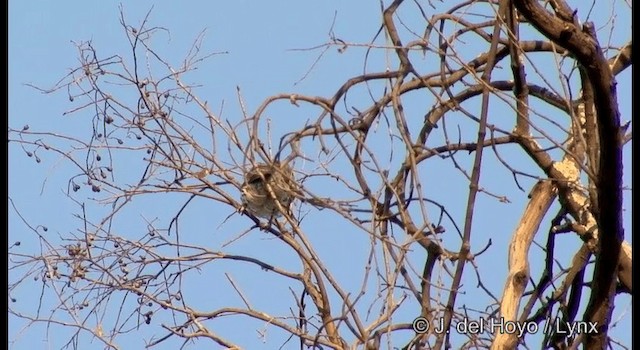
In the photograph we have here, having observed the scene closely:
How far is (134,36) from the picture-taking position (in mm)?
3652

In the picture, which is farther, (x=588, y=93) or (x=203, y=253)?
(x=203, y=253)

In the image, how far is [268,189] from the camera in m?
3.05

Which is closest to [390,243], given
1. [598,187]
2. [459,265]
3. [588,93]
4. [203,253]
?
[459,265]

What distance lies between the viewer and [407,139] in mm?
2816

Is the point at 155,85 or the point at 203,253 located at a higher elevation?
the point at 155,85

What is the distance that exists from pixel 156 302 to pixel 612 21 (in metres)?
1.80

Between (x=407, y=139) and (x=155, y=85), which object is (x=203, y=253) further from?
(x=407, y=139)

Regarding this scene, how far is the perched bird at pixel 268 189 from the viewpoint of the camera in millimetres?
2936

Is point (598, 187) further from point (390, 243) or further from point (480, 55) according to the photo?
point (480, 55)

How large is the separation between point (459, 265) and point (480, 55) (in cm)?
106

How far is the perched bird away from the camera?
294 cm
